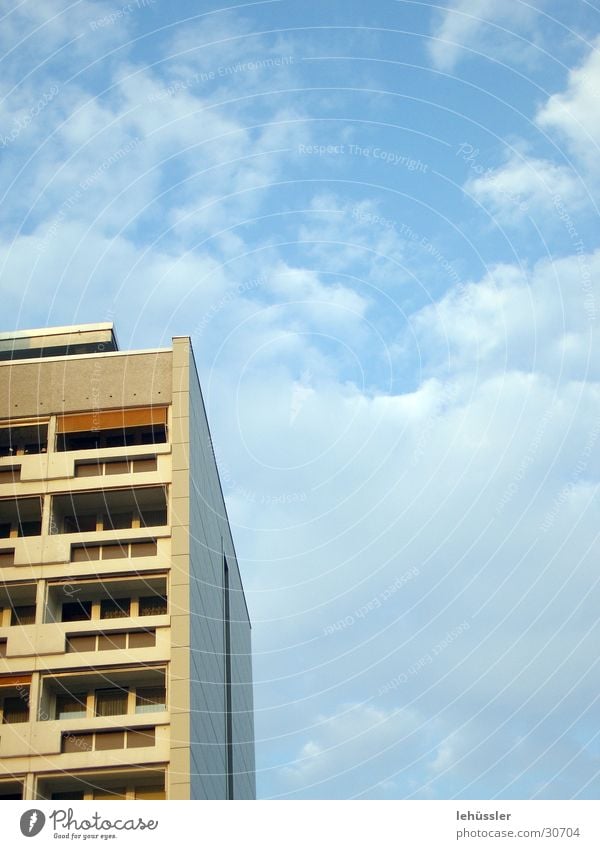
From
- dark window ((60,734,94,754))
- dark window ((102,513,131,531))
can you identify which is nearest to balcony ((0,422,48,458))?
dark window ((102,513,131,531))

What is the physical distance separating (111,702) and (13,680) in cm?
398

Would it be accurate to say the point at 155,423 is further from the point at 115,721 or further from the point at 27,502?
the point at 115,721

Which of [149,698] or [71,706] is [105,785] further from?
[149,698]

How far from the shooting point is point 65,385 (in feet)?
165

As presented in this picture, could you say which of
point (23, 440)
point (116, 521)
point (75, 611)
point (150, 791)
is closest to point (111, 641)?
point (75, 611)

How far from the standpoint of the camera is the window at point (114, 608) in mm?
47594

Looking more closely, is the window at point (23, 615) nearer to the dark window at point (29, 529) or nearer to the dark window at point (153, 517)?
the dark window at point (29, 529)

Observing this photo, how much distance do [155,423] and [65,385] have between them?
4.30 m
